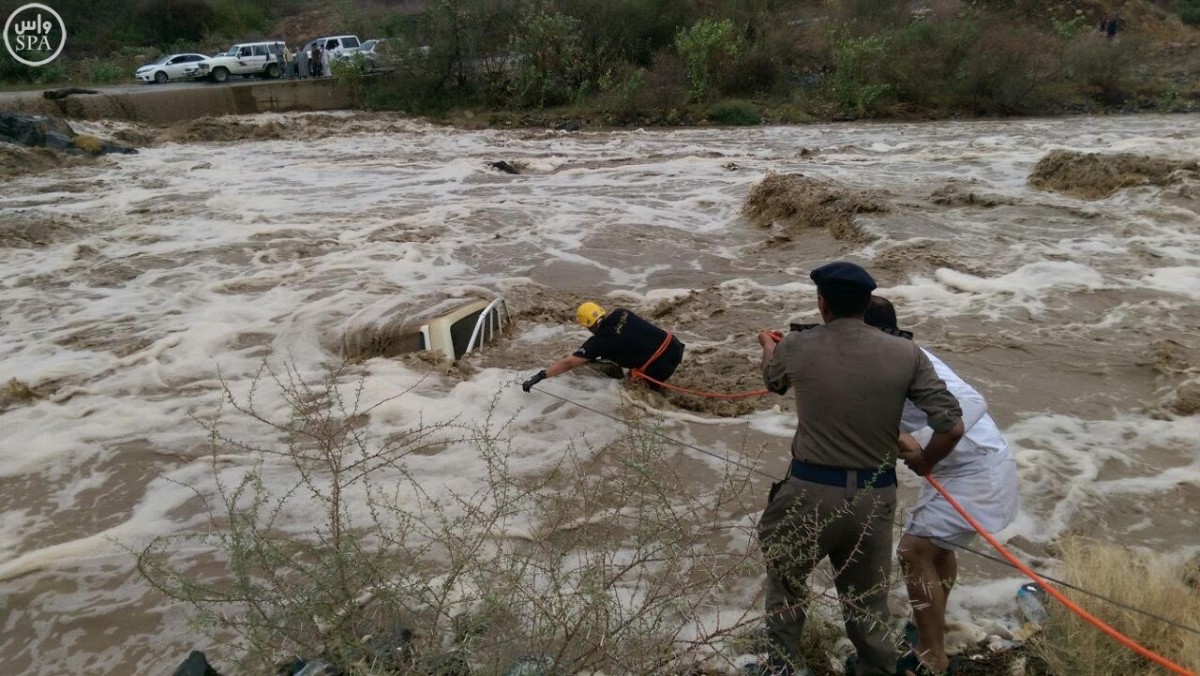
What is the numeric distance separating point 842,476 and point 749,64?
26.2m

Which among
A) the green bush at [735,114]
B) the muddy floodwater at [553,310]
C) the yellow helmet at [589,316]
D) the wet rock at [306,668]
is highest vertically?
the yellow helmet at [589,316]

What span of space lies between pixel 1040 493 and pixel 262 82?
90.0ft

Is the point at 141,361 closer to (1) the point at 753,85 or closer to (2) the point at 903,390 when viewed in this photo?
(2) the point at 903,390

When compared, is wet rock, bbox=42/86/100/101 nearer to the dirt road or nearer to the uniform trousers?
the dirt road

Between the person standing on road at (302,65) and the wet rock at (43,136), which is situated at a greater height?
the person standing on road at (302,65)

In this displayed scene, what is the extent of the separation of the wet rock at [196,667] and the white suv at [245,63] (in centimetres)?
2879

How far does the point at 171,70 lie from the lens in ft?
88.8

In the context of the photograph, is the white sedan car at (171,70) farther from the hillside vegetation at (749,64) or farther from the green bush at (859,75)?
the green bush at (859,75)

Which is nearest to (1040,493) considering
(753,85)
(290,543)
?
(290,543)

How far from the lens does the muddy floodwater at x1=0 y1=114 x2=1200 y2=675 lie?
4465 millimetres

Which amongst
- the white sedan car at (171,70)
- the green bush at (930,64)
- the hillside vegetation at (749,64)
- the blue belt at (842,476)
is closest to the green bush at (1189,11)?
the hillside vegetation at (749,64)

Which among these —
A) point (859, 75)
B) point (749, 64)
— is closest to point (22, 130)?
point (749, 64)

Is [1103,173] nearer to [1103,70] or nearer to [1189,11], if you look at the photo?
[1103,70]

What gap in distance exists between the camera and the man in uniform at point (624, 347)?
218 inches
